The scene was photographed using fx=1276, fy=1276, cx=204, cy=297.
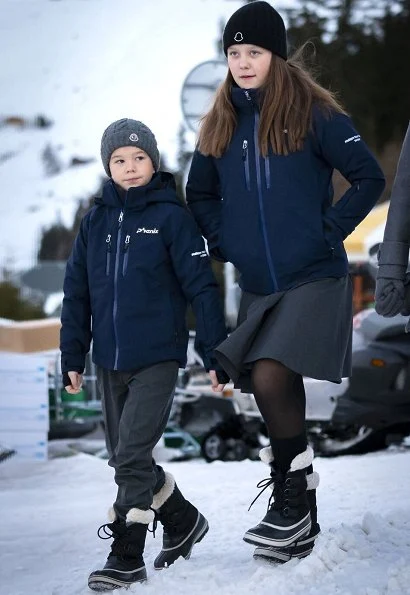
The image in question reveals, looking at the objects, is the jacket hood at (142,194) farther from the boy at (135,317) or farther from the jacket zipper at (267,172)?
the jacket zipper at (267,172)

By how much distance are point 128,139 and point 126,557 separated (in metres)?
1.26

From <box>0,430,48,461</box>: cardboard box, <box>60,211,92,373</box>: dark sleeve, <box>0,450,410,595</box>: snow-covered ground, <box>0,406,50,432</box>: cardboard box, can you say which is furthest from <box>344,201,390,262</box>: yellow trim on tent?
<box>60,211,92,373</box>: dark sleeve

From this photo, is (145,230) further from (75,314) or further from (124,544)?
(124,544)

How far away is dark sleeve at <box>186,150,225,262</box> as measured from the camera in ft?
12.6

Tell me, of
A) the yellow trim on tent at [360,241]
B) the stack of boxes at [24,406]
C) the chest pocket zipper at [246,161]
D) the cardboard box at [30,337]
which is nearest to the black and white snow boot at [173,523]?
the chest pocket zipper at [246,161]

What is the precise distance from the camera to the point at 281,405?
363 cm

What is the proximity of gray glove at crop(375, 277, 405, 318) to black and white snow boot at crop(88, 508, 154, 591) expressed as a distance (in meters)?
0.92

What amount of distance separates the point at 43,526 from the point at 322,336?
2522mm

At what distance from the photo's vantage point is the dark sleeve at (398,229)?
3717 millimetres

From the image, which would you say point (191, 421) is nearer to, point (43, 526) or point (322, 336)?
point (43, 526)

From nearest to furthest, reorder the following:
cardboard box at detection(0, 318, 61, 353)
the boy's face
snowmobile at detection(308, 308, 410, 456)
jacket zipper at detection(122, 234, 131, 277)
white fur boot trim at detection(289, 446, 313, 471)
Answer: white fur boot trim at detection(289, 446, 313, 471), jacket zipper at detection(122, 234, 131, 277), the boy's face, snowmobile at detection(308, 308, 410, 456), cardboard box at detection(0, 318, 61, 353)

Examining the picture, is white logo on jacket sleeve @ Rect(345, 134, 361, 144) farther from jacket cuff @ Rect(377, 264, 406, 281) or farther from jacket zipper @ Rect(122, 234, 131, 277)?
jacket zipper @ Rect(122, 234, 131, 277)

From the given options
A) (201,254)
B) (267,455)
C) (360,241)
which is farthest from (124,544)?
(360,241)

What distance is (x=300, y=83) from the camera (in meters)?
3.77
